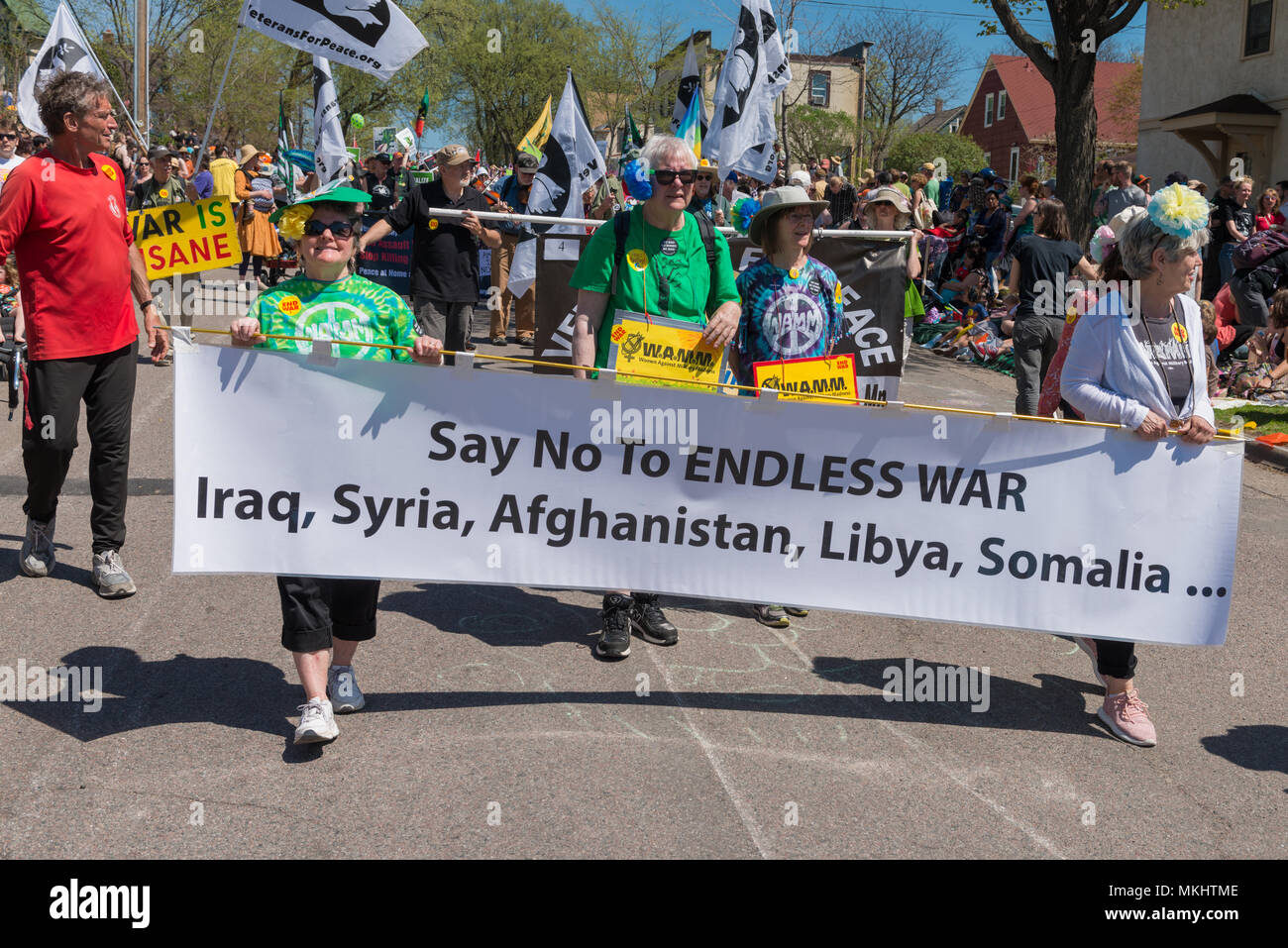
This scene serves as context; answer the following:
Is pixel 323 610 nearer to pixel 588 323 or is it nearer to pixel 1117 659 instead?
pixel 588 323

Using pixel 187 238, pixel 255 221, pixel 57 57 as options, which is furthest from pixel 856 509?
pixel 255 221

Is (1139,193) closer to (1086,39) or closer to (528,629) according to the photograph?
(1086,39)

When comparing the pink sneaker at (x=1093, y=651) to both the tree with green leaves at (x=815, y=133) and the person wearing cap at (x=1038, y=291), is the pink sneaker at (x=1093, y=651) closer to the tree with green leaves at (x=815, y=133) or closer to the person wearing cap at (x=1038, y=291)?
the person wearing cap at (x=1038, y=291)

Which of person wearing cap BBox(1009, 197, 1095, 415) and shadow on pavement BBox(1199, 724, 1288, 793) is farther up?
person wearing cap BBox(1009, 197, 1095, 415)

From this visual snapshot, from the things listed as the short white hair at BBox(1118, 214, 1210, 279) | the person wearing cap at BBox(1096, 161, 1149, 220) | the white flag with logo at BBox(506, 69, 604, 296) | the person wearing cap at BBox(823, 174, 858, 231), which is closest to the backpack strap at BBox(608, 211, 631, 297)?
the short white hair at BBox(1118, 214, 1210, 279)

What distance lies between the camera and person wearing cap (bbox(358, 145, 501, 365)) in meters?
8.68

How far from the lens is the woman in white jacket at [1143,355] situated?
14.2 ft

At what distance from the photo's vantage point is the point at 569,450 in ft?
14.1

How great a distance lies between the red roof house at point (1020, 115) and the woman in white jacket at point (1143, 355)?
5121 cm

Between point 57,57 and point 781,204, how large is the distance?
29.4ft

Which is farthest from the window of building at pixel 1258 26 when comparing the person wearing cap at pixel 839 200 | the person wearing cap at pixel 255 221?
the person wearing cap at pixel 255 221

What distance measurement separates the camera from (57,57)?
37.7 feet

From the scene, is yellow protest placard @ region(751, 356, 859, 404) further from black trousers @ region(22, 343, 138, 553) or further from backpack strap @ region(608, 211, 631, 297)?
black trousers @ region(22, 343, 138, 553)

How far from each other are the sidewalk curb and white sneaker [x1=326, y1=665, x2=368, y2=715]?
27.3ft
